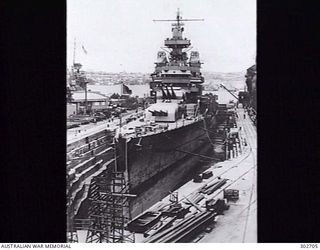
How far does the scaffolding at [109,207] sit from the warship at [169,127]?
0.03 m

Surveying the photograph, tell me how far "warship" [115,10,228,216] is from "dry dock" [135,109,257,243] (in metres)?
0.07

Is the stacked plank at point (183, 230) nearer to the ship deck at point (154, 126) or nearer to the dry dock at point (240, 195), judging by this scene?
the dry dock at point (240, 195)

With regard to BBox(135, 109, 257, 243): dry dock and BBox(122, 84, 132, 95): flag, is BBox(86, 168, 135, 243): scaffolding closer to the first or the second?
BBox(135, 109, 257, 243): dry dock

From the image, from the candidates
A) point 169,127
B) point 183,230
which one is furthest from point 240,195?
point 169,127

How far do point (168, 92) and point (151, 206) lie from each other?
1.27 feet

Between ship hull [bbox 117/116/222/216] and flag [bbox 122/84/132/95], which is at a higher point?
flag [bbox 122/84/132/95]

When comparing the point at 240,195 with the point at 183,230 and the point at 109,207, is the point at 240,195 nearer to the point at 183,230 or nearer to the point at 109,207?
the point at 183,230

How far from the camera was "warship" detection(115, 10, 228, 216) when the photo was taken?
57.6 inches

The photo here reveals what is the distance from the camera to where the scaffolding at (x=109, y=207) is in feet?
4.72

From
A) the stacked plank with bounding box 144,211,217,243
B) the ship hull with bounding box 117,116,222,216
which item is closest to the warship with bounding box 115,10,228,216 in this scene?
the ship hull with bounding box 117,116,222,216
